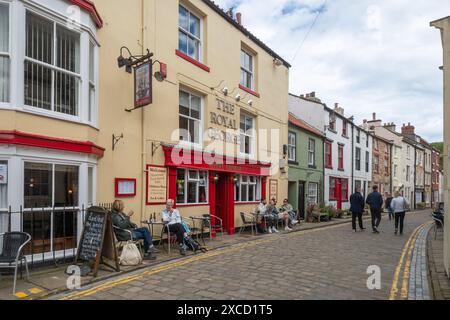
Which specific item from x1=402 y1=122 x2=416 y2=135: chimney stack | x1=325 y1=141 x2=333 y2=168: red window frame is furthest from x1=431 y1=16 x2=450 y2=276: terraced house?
x1=402 y1=122 x2=416 y2=135: chimney stack

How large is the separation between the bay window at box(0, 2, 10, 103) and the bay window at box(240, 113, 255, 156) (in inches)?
388

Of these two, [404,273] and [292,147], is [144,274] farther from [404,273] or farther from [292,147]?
[292,147]

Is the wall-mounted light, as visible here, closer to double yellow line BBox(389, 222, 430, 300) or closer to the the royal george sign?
the the royal george sign

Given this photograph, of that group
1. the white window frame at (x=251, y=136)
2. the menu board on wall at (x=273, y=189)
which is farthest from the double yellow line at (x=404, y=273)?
the white window frame at (x=251, y=136)

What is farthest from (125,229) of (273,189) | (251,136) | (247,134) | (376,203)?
(376,203)

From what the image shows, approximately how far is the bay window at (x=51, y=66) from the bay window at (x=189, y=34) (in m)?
4.69

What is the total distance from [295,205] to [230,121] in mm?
7809

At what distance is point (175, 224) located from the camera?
9.55 metres

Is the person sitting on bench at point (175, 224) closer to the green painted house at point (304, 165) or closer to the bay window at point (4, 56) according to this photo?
the bay window at point (4, 56)

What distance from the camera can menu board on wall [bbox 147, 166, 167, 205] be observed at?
1025 centimetres

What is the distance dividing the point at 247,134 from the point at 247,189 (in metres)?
2.41

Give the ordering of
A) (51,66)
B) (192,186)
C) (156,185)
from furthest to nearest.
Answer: (192,186) < (156,185) < (51,66)

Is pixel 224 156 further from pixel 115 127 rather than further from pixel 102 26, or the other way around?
pixel 102 26

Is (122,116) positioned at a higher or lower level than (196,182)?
higher
